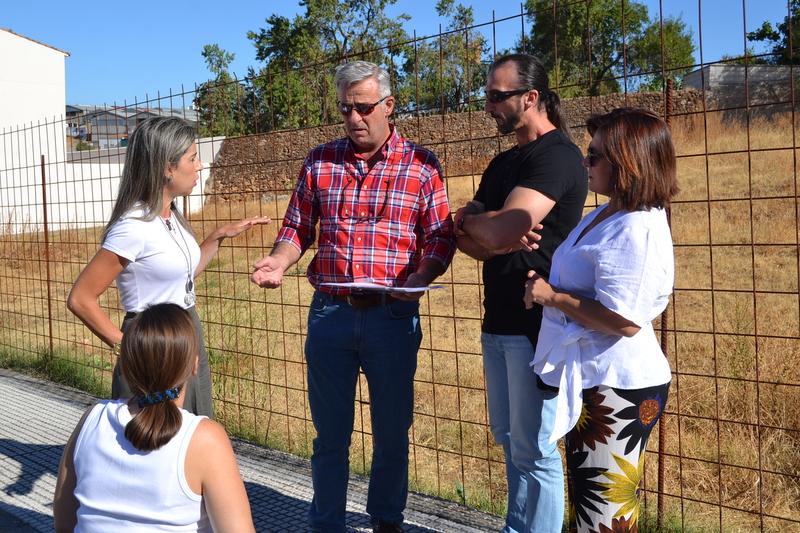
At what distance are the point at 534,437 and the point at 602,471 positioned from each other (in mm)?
400

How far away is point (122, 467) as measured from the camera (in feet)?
5.58

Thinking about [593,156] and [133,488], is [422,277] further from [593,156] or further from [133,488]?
[133,488]

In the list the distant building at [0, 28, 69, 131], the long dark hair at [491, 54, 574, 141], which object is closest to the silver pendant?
the long dark hair at [491, 54, 574, 141]

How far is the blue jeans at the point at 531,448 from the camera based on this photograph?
2527 millimetres

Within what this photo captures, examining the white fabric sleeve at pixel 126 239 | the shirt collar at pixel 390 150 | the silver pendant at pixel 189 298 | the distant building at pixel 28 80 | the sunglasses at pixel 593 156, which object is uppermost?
the distant building at pixel 28 80

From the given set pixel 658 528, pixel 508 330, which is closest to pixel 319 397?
pixel 508 330

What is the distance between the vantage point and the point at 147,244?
2.76 m

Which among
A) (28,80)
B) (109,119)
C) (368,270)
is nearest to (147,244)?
(368,270)

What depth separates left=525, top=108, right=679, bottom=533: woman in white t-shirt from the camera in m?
2.10

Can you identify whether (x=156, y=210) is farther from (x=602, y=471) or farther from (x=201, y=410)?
(x=602, y=471)

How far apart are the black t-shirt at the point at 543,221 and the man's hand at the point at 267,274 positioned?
88 cm

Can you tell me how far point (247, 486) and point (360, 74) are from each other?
241 centimetres

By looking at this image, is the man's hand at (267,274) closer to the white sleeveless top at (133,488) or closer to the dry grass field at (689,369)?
the dry grass field at (689,369)

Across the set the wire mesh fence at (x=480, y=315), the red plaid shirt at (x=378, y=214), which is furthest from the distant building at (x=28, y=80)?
the red plaid shirt at (x=378, y=214)
